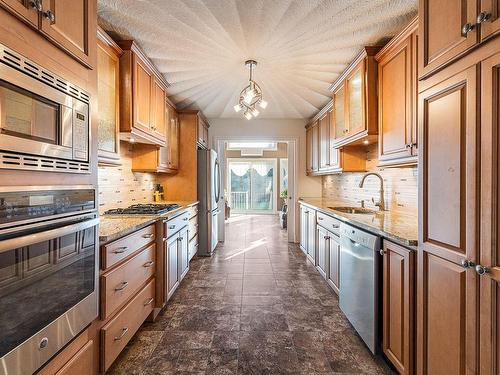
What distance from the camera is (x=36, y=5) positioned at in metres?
0.92

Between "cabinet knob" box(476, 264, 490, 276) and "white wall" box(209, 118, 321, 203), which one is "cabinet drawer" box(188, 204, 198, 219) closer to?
"white wall" box(209, 118, 321, 203)

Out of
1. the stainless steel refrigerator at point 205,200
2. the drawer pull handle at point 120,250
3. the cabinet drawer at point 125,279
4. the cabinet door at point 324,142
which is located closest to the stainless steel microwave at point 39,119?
the drawer pull handle at point 120,250

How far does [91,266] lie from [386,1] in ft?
7.98

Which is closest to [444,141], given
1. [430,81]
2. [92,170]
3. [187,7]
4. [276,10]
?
[430,81]

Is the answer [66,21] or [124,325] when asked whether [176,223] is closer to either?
[124,325]

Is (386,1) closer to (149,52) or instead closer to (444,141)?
(444,141)

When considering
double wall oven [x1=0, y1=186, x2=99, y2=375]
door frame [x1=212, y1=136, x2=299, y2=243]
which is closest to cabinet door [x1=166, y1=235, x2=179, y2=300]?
double wall oven [x1=0, y1=186, x2=99, y2=375]

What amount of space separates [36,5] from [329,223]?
2.74m

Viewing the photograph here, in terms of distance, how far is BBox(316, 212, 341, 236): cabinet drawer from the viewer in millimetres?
2596

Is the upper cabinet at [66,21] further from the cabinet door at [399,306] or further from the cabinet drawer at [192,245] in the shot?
the cabinet drawer at [192,245]

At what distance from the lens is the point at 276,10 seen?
6.16 ft

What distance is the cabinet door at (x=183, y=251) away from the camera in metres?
2.92

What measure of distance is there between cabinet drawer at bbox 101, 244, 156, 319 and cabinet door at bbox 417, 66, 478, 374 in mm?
1700

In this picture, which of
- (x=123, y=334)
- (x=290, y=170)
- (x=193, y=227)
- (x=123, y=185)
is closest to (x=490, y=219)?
(x=123, y=334)
